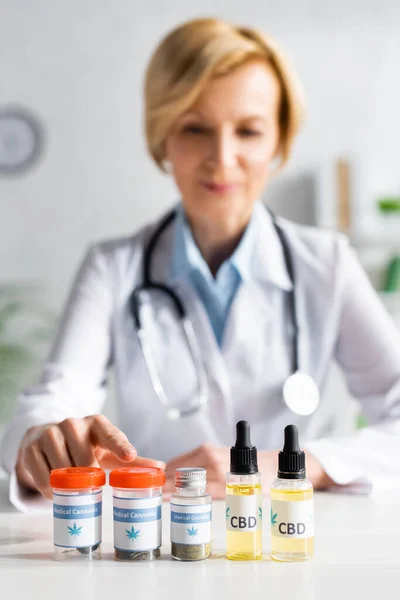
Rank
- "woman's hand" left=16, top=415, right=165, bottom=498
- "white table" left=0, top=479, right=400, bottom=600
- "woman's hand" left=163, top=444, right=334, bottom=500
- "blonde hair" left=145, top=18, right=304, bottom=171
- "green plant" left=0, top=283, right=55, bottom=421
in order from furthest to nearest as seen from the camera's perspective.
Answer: "green plant" left=0, top=283, right=55, bottom=421 < "blonde hair" left=145, top=18, right=304, bottom=171 < "woman's hand" left=163, top=444, right=334, bottom=500 < "woman's hand" left=16, top=415, right=165, bottom=498 < "white table" left=0, top=479, right=400, bottom=600

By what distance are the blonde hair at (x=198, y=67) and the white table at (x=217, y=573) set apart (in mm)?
793

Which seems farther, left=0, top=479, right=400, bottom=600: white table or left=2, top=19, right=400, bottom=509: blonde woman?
left=2, top=19, right=400, bottom=509: blonde woman

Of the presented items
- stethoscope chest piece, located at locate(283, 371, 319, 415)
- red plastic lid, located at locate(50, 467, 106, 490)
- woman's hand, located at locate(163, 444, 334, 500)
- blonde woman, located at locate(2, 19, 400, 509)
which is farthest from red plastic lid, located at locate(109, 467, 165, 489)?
stethoscope chest piece, located at locate(283, 371, 319, 415)

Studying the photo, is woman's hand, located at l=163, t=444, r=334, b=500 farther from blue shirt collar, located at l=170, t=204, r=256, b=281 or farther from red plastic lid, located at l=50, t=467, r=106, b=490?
blue shirt collar, located at l=170, t=204, r=256, b=281

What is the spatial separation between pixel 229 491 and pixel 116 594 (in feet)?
0.52

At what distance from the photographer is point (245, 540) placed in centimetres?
79

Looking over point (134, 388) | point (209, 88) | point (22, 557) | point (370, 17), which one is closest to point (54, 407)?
point (134, 388)

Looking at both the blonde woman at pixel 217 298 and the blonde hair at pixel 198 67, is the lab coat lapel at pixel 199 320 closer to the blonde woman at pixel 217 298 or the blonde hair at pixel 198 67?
the blonde woman at pixel 217 298

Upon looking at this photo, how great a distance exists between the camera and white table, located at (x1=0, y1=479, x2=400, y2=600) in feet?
2.28

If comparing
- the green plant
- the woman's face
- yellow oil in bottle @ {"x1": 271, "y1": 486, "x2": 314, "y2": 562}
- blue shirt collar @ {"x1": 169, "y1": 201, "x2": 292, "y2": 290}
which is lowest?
the green plant

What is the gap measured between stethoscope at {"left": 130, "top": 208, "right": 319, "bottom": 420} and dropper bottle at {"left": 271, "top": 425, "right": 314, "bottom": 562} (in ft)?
1.96

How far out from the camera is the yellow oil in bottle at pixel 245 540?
78cm

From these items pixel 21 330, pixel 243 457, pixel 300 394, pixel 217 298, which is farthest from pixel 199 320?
pixel 21 330

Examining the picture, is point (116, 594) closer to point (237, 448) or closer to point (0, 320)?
point (237, 448)
